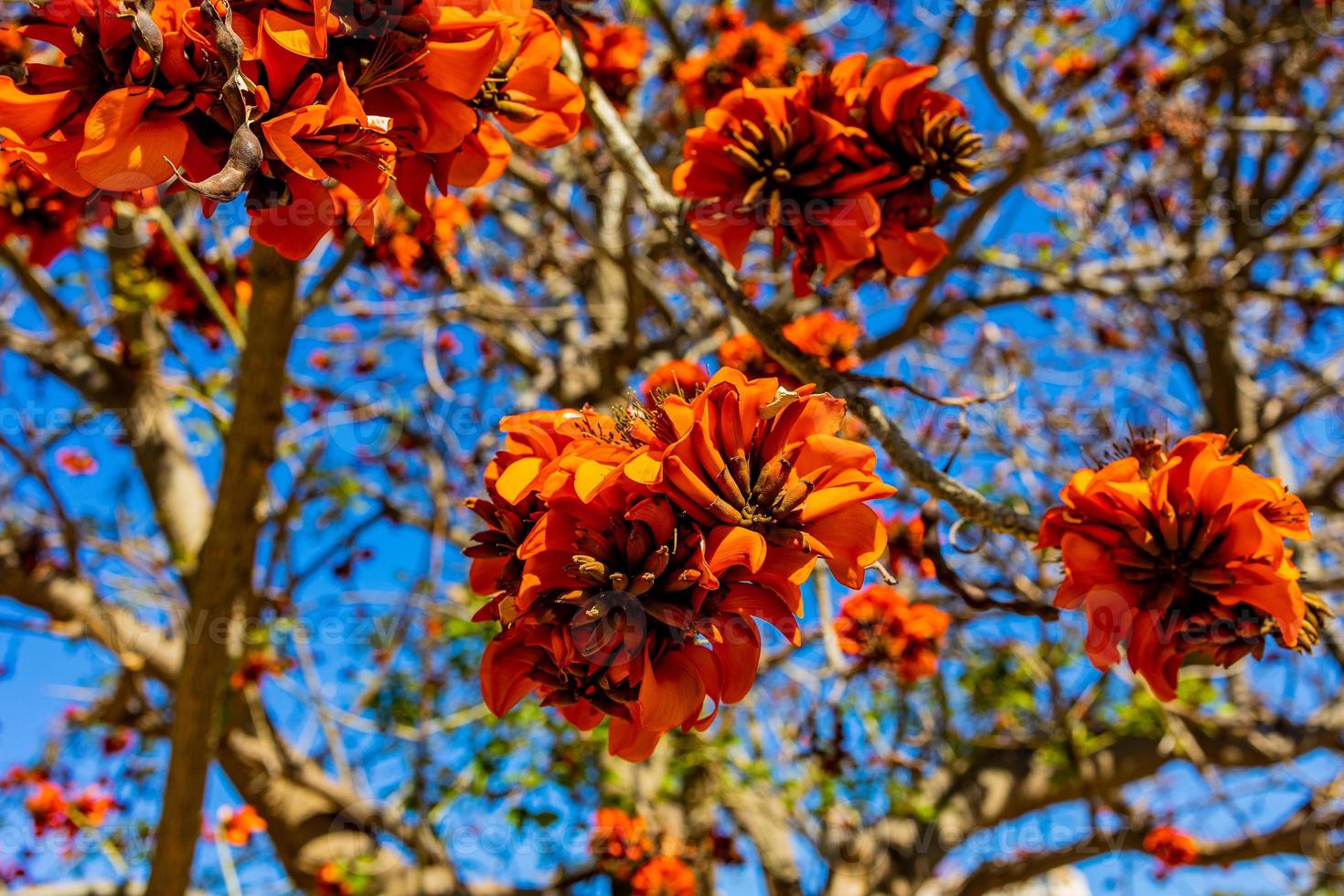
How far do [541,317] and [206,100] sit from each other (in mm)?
2815

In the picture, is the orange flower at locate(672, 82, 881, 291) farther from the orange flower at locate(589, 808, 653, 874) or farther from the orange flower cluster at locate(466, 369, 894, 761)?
the orange flower at locate(589, 808, 653, 874)

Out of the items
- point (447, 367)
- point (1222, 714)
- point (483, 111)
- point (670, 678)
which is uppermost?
point (447, 367)

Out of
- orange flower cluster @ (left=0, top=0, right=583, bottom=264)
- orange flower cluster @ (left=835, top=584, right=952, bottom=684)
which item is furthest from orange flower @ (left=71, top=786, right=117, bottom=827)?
orange flower cluster @ (left=0, top=0, right=583, bottom=264)

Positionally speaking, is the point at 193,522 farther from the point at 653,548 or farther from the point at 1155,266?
the point at 1155,266

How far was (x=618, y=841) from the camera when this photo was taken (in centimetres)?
279

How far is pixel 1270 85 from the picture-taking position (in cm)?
434

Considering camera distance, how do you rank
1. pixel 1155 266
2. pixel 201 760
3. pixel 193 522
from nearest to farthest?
1. pixel 201 760
2. pixel 193 522
3. pixel 1155 266

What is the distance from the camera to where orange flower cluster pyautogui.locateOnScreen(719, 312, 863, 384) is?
168 centimetres

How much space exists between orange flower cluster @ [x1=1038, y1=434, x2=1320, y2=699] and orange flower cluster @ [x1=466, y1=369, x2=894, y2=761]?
11.1 inches

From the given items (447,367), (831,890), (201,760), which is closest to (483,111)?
(201,760)

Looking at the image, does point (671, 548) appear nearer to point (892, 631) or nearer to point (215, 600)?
point (215, 600)

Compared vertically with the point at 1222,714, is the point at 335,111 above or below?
below

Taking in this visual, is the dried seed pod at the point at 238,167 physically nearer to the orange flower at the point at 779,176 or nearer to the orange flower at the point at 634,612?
the orange flower at the point at 634,612

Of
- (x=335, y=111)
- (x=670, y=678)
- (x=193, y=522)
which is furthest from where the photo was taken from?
(x=193, y=522)
